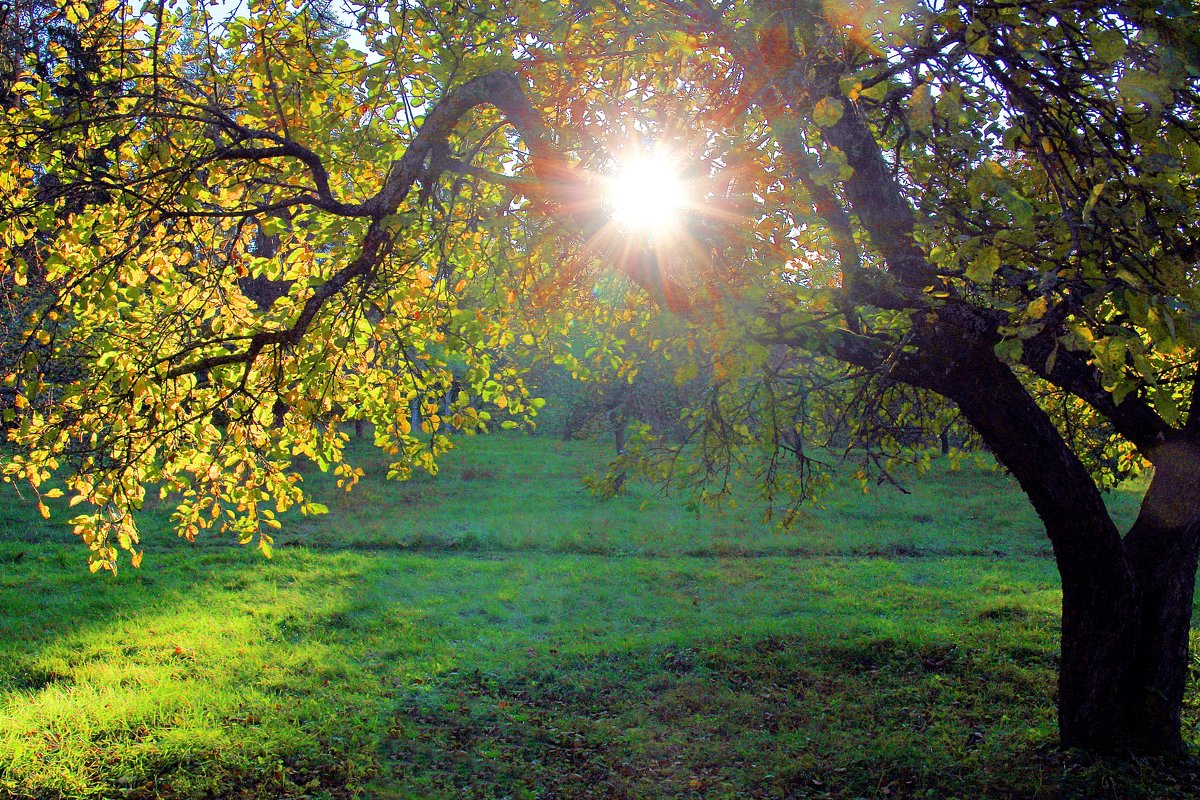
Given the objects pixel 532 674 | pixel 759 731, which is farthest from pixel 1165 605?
pixel 532 674

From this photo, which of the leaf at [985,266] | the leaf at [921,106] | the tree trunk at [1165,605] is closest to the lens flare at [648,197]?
the leaf at [921,106]

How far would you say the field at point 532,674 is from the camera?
6301mm

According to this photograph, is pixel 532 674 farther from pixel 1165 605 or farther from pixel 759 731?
pixel 1165 605

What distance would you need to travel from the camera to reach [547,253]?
17.1 feet

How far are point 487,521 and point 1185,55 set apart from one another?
19525 millimetres

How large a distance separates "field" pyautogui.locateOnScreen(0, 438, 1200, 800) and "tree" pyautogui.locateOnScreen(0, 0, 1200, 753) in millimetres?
1777

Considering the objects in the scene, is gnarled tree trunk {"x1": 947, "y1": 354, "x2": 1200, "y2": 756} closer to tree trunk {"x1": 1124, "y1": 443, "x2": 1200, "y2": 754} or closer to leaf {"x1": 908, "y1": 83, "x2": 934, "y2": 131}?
tree trunk {"x1": 1124, "y1": 443, "x2": 1200, "y2": 754}

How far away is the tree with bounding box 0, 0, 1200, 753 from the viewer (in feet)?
15.7

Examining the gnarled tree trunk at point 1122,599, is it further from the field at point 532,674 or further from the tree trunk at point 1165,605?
the field at point 532,674

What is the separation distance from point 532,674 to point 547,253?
5.78m

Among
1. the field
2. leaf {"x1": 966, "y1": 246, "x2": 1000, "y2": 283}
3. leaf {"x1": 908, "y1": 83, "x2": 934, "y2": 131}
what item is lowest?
the field

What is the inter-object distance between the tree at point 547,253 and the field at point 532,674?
178 centimetres

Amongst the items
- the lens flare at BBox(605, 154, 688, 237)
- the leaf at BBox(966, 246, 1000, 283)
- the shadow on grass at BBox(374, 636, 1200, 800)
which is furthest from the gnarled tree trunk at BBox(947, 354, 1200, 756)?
the leaf at BBox(966, 246, 1000, 283)

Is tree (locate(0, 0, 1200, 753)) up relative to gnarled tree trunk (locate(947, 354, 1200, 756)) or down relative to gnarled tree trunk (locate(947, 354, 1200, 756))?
up
